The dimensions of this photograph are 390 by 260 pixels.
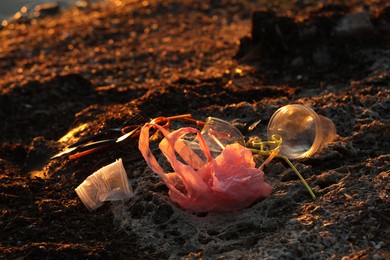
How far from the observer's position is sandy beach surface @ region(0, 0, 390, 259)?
2.89 metres

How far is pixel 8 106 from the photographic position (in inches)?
205

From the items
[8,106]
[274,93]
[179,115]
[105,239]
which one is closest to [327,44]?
[274,93]

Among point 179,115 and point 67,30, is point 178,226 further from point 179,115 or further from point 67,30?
point 67,30

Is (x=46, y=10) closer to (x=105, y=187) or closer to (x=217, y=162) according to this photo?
(x=105, y=187)

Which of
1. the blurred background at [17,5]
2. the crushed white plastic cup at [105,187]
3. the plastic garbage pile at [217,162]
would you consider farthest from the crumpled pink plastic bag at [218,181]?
the blurred background at [17,5]

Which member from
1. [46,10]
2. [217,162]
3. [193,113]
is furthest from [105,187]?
[46,10]

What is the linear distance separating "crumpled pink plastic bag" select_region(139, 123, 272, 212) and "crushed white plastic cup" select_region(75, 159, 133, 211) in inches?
7.5

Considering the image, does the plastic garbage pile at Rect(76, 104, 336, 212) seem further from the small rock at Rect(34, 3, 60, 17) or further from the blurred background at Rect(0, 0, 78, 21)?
the blurred background at Rect(0, 0, 78, 21)

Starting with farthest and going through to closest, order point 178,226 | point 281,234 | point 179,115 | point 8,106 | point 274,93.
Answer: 1. point 8,106
2. point 274,93
3. point 179,115
4. point 178,226
5. point 281,234

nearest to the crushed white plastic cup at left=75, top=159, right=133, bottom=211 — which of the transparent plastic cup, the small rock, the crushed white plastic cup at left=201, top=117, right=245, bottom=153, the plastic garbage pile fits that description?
the plastic garbage pile

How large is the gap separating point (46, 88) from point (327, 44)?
2390 mm

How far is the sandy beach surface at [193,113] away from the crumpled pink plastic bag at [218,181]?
58 millimetres

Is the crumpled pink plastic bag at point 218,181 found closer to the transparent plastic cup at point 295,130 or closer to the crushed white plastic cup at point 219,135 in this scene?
the crushed white plastic cup at point 219,135

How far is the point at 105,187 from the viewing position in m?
3.24
